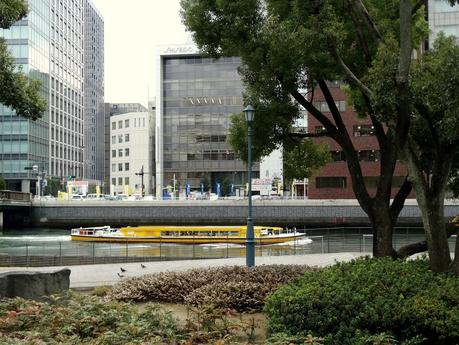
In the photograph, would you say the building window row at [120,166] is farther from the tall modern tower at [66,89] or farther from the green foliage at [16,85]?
the green foliage at [16,85]

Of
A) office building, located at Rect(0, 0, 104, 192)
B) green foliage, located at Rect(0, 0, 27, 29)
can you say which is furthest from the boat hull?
office building, located at Rect(0, 0, 104, 192)

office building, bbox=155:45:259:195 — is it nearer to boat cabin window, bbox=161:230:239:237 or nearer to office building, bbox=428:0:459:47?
office building, bbox=428:0:459:47

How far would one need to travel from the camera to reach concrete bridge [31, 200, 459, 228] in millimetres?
63366

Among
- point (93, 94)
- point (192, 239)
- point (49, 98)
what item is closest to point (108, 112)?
point (93, 94)

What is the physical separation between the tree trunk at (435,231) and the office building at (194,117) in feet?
323

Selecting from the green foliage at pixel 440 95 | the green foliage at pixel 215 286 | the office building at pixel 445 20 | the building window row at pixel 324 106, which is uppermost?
the office building at pixel 445 20

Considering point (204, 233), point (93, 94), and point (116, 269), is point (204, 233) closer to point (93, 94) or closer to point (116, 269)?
point (116, 269)

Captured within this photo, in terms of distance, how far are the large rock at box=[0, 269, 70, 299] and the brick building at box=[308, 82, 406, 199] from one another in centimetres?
5655

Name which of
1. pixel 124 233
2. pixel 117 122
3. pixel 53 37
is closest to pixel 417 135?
pixel 124 233

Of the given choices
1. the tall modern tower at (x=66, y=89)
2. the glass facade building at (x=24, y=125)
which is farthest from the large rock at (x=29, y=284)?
the tall modern tower at (x=66, y=89)

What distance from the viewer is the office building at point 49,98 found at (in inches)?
3745

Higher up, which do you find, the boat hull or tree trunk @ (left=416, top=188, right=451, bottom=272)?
tree trunk @ (left=416, top=188, right=451, bottom=272)

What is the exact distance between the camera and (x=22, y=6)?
13812 millimetres

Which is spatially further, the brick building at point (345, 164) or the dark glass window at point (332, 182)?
the dark glass window at point (332, 182)
